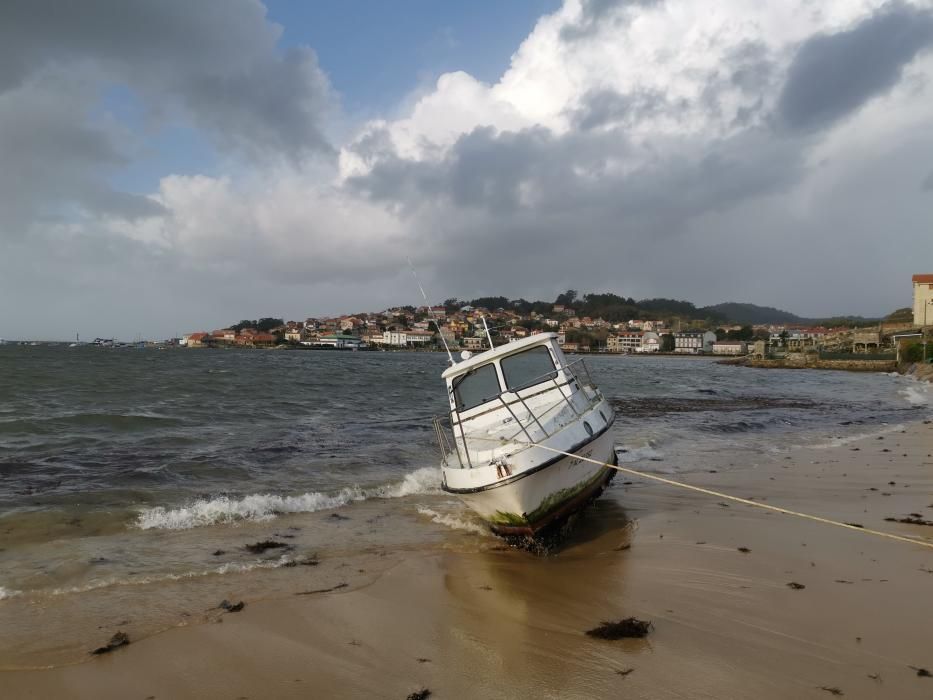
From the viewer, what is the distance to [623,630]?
5500 millimetres

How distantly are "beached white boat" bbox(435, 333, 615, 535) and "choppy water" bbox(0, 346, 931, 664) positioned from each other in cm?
117

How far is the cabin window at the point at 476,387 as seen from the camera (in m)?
10.5

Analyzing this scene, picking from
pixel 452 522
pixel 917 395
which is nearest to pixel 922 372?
pixel 917 395

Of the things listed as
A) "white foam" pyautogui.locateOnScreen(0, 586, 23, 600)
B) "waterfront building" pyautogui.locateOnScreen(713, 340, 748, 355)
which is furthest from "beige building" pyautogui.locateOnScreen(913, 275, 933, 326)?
"white foam" pyautogui.locateOnScreen(0, 586, 23, 600)

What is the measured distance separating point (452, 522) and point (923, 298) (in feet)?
317

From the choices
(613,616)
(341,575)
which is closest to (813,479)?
(613,616)

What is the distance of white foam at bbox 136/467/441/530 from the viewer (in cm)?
963

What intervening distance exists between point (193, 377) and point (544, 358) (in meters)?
33.9

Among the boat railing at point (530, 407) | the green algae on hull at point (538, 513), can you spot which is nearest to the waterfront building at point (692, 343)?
the boat railing at point (530, 407)

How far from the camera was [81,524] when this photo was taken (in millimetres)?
9258

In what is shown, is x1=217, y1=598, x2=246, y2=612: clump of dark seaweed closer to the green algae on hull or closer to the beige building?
the green algae on hull

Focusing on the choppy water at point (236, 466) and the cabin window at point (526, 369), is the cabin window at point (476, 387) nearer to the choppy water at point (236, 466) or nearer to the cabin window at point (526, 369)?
the cabin window at point (526, 369)

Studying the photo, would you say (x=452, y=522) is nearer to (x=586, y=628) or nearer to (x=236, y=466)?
(x=586, y=628)

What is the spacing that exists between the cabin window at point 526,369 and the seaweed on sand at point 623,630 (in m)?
5.16
